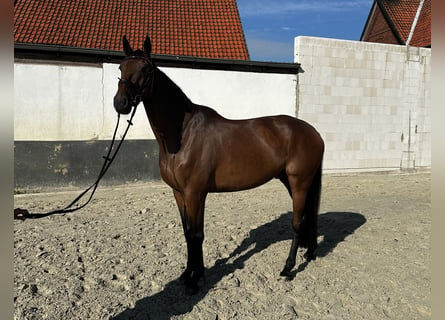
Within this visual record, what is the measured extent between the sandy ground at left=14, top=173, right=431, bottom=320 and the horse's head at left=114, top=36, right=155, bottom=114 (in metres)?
1.61

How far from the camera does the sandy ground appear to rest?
2619 millimetres

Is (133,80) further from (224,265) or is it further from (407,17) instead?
(407,17)

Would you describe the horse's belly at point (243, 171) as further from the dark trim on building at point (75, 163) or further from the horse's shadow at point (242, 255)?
the dark trim on building at point (75, 163)

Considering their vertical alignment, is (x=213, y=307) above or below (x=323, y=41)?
below

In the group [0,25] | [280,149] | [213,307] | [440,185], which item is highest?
[0,25]

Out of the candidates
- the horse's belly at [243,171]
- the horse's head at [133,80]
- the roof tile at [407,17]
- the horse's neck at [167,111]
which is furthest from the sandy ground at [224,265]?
the roof tile at [407,17]

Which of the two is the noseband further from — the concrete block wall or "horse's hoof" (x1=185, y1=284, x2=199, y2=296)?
the concrete block wall

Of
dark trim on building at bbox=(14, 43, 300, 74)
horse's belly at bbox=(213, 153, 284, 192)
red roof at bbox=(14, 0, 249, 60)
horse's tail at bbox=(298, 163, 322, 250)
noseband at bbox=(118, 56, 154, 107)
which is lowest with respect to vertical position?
horse's tail at bbox=(298, 163, 322, 250)

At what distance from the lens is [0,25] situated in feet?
2.20

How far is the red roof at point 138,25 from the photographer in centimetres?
894

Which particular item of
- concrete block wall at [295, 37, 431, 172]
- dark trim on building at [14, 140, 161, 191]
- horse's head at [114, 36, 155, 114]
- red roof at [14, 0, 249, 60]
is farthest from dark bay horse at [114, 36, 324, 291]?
red roof at [14, 0, 249, 60]

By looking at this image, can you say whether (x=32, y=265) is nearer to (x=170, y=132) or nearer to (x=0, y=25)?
(x=170, y=132)

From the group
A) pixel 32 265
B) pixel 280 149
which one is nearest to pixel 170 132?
pixel 280 149

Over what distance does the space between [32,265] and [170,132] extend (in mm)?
1974
